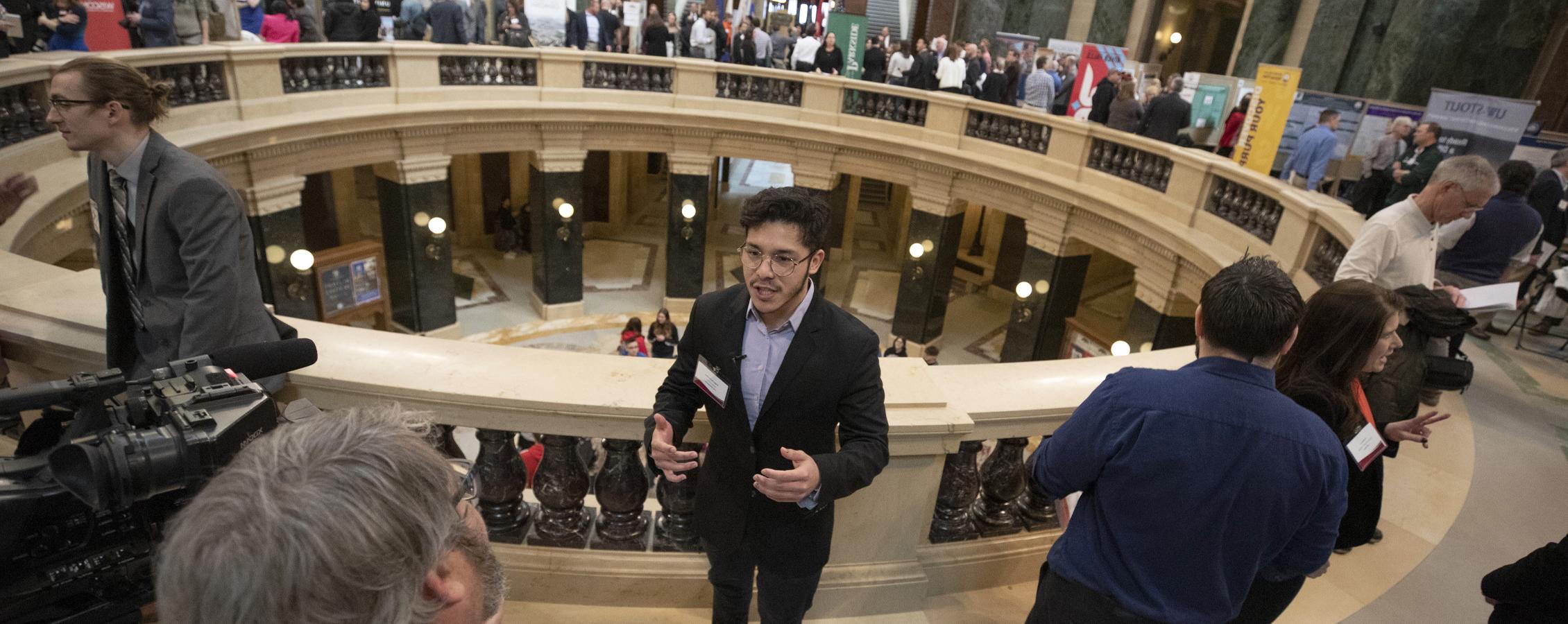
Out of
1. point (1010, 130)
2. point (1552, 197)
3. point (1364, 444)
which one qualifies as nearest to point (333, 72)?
point (1010, 130)

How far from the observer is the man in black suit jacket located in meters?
7.19

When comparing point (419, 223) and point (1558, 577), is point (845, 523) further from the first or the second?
point (419, 223)

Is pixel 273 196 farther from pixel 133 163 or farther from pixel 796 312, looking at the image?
pixel 796 312

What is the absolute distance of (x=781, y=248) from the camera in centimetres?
211

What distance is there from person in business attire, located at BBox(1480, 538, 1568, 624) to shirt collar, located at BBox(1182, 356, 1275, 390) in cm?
126

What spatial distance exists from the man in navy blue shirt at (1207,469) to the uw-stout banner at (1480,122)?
9.35 metres

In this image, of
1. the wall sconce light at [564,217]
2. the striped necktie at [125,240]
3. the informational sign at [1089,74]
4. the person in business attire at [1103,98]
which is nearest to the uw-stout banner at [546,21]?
the wall sconce light at [564,217]

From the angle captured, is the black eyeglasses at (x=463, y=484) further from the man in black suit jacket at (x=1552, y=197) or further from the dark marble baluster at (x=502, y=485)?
the man in black suit jacket at (x=1552, y=197)

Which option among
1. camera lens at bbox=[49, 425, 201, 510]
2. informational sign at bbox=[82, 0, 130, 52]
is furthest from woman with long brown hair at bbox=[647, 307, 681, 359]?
camera lens at bbox=[49, 425, 201, 510]

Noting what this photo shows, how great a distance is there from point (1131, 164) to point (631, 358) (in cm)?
949

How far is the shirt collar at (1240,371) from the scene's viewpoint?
A: 1.74 metres

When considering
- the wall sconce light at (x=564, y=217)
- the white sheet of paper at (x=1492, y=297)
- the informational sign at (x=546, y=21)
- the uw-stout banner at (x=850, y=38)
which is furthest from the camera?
the wall sconce light at (x=564, y=217)

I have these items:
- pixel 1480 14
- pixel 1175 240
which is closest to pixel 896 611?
pixel 1175 240

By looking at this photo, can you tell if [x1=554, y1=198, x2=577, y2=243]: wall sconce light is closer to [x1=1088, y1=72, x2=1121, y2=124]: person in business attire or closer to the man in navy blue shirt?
[x1=1088, y1=72, x2=1121, y2=124]: person in business attire
